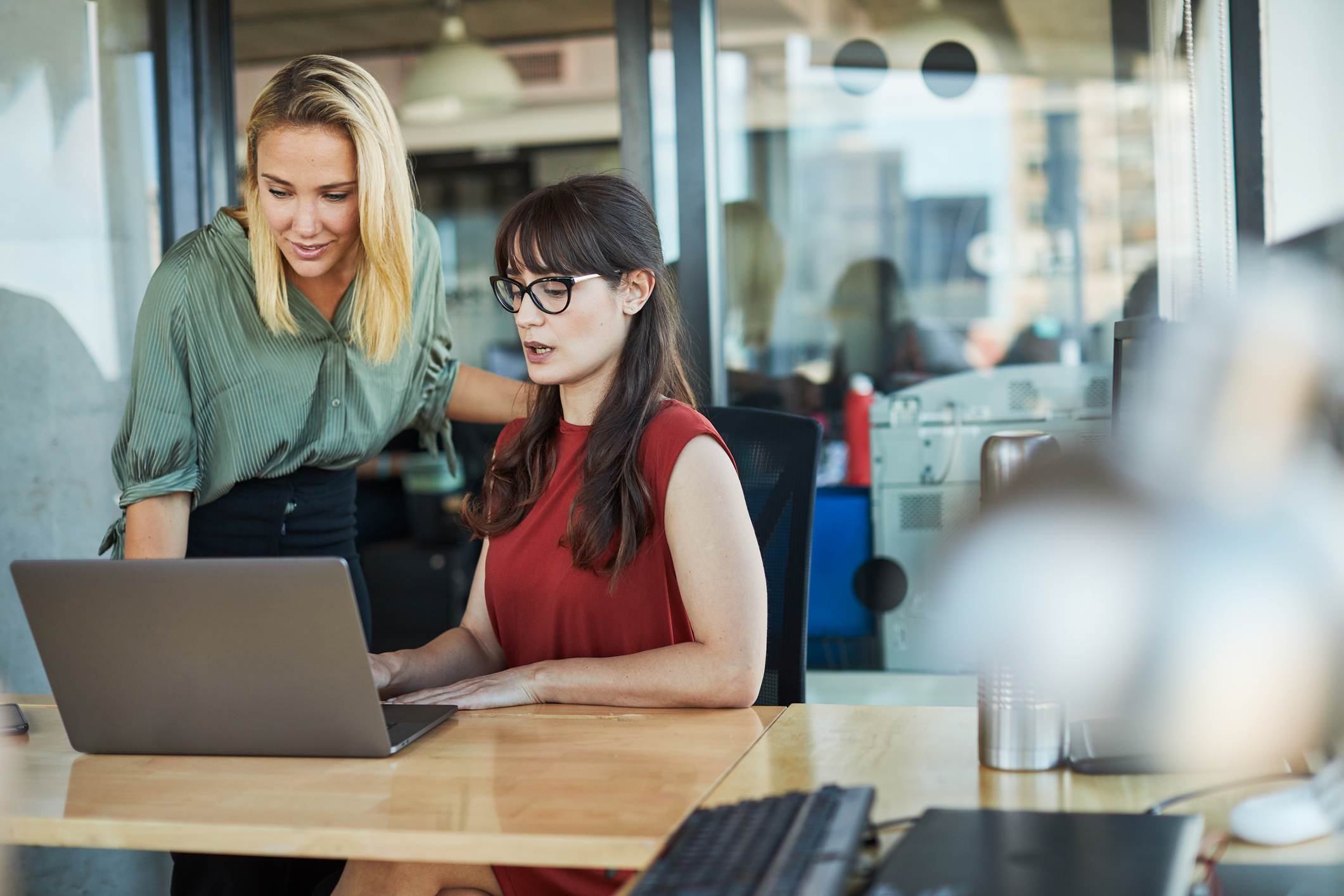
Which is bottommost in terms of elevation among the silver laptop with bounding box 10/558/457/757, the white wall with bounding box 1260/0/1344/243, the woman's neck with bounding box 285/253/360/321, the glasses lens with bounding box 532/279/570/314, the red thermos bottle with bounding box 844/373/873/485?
the silver laptop with bounding box 10/558/457/757

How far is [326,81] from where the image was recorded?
1893 mm

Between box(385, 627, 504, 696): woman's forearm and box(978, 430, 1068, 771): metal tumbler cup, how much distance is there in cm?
77

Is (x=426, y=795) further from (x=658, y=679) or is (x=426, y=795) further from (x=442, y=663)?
(x=442, y=663)

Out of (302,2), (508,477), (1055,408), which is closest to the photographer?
(508,477)

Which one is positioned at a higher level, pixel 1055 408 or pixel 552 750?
pixel 1055 408

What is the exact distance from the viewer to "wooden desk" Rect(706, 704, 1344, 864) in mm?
1070

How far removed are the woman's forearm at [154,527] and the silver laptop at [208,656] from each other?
22.8 inches

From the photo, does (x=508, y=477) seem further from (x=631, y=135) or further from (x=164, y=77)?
(x=164, y=77)

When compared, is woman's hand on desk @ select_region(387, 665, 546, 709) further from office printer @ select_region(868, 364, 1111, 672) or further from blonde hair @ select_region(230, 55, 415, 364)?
office printer @ select_region(868, 364, 1111, 672)

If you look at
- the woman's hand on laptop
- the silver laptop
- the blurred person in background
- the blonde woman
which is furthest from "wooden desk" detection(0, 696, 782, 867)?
the blurred person in background

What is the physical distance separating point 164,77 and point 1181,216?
7.85 feet

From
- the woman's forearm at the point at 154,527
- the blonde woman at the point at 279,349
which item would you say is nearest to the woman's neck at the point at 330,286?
the blonde woman at the point at 279,349

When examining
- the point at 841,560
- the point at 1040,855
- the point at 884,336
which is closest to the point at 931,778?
the point at 1040,855

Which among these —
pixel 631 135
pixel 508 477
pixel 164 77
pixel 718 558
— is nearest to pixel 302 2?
pixel 164 77
